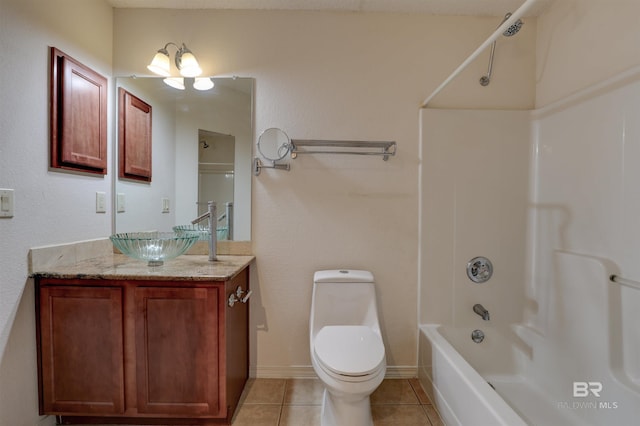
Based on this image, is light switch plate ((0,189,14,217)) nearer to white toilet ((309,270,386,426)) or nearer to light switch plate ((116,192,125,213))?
light switch plate ((116,192,125,213))

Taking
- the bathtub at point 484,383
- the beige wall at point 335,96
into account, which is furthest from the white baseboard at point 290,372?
the bathtub at point 484,383

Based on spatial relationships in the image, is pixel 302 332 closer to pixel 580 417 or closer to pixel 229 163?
pixel 229 163

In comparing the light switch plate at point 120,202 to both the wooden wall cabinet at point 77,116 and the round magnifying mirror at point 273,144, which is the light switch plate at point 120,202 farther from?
the round magnifying mirror at point 273,144

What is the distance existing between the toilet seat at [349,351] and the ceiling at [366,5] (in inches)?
76.7

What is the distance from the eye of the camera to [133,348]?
1.38 m

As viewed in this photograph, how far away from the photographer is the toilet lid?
1.28m

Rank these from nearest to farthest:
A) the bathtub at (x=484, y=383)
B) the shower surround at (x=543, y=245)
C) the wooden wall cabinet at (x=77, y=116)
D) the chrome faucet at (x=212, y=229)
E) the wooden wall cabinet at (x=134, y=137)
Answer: the bathtub at (x=484, y=383) → the shower surround at (x=543, y=245) → the wooden wall cabinet at (x=77, y=116) → the chrome faucet at (x=212, y=229) → the wooden wall cabinet at (x=134, y=137)

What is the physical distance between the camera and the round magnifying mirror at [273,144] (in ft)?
6.01

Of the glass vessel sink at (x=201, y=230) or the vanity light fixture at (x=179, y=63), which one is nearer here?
the vanity light fixture at (x=179, y=63)

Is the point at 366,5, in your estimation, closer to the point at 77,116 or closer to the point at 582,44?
the point at 582,44

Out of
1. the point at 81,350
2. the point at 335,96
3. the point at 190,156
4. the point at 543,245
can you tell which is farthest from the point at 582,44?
the point at 81,350

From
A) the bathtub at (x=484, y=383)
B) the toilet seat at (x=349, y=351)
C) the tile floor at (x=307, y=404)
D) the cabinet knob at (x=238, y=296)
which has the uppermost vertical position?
the cabinet knob at (x=238, y=296)

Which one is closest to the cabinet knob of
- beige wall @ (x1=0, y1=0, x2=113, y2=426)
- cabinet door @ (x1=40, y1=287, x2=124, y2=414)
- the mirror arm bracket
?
cabinet door @ (x1=40, y1=287, x2=124, y2=414)

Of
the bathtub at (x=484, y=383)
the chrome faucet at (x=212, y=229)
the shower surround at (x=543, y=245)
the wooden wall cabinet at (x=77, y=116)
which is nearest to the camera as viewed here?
the bathtub at (x=484, y=383)
